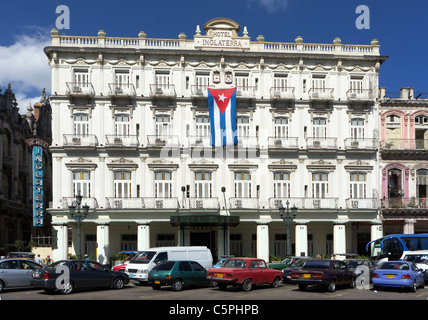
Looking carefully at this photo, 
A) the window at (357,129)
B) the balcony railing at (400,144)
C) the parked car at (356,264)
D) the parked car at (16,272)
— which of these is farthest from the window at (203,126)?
the parked car at (16,272)

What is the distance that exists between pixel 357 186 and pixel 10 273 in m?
28.9

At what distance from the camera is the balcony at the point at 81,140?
4178 centimetres

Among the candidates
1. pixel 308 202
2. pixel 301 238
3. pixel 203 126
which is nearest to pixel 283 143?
pixel 308 202

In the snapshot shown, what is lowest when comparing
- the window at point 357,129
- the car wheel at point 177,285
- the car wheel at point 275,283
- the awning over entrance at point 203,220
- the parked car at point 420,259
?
the car wheel at point 275,283

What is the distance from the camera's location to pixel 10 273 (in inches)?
981

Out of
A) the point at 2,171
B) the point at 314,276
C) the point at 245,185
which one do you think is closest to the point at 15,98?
the point at 2,171

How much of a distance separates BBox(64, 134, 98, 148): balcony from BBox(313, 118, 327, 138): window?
17.7 meters

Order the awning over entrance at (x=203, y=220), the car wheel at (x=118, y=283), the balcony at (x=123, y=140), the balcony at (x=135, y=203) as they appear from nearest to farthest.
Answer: the car wheel at (x=118, y=283), the awning over entrance at (x=203, y=220), the balcony at (x=135, y=203), the balcony at (x=123, y=140)

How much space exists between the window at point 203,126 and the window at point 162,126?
2330mm

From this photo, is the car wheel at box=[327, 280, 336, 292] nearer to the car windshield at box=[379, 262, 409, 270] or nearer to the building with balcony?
the car windshield at box=[379, 262, 409, 270]

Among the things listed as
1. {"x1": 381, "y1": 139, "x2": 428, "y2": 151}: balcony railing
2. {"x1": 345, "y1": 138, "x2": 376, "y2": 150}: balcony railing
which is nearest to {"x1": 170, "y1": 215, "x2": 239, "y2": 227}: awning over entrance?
{"x1": 345, "y1": 138, "x2": 376, "y2": 150}: balcony railing

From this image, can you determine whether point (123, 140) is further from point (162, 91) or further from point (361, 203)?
point (361, 203)

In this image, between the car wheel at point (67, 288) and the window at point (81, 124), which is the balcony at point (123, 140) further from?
the car wheel at point (67, 288)

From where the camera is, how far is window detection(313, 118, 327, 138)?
44.3 meters
